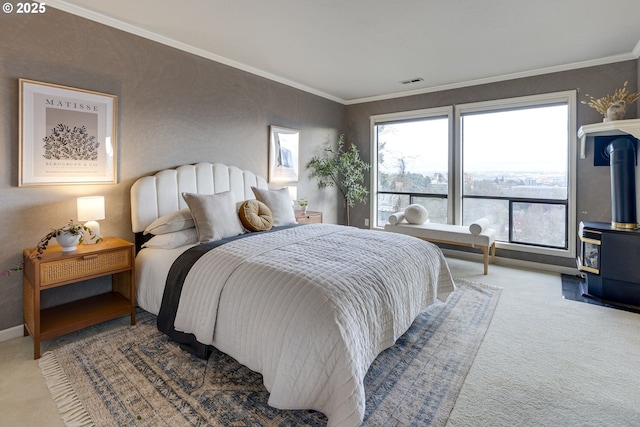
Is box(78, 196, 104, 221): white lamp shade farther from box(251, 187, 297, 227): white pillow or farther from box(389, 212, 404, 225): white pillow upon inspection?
box(389, 212, 404, 225): white pillow

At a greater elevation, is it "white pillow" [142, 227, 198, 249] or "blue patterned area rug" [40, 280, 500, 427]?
"white pillow" [142, 227, 198, 249]

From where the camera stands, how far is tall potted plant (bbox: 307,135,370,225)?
5492mm

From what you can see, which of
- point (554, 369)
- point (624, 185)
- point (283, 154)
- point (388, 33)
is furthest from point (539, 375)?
point (283, 154)

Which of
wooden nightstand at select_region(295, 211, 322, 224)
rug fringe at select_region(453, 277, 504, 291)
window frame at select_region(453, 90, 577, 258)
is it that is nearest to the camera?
rug fringe at select_region(453, 277, 504, 291)

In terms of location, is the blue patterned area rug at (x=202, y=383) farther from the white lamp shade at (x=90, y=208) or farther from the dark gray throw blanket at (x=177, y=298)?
the white lamp shade at (x=90, y=208)

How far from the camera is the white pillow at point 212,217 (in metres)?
2.79

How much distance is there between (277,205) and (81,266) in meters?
1.84

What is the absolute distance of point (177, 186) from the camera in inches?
131

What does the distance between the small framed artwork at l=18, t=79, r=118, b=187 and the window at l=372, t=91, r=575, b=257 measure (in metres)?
4.27

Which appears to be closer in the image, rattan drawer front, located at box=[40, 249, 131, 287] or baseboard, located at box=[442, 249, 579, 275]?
rattan drawer front, located at box=[40, 249, 131, 287]

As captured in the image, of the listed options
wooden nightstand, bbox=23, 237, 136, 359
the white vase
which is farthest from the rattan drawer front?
the white vase

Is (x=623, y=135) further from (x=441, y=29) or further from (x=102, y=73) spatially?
(x=102, y=73)

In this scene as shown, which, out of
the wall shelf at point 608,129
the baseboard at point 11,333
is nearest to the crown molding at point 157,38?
the baseboard at point 11,333

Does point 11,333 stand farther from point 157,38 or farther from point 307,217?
point 307,217
